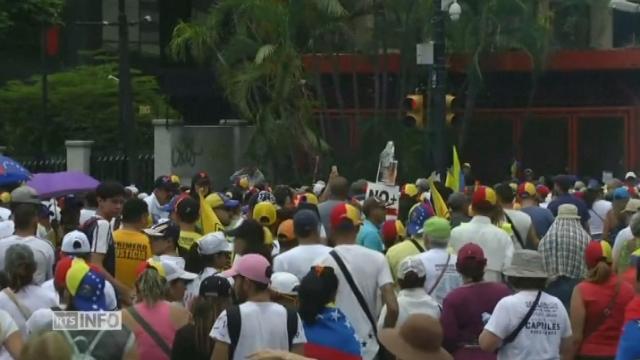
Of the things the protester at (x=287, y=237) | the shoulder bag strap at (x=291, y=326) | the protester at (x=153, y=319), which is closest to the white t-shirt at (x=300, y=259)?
the protester at (x=287, y=237)

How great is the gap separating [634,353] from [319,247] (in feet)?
8.62

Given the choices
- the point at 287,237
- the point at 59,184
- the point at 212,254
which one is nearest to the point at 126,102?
the point at 59,184

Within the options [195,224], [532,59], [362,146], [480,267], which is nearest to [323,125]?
[362,146]

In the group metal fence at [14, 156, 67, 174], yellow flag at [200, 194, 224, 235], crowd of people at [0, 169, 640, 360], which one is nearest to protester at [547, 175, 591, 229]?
→ crowd of people at [0, 169, 640, 360]

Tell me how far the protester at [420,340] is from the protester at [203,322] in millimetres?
975

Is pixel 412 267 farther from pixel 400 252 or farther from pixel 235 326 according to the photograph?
pixel 400 252

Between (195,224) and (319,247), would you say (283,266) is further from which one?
(195,224)

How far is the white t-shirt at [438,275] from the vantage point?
10.4 metres

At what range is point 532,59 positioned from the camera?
35.2 meters

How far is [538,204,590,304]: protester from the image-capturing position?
10.6 metres

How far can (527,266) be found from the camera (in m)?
8.95

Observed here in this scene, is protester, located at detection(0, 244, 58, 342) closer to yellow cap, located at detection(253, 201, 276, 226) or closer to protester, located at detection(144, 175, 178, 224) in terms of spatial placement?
yellow cap, located at detection(253, 201, 276, 226)

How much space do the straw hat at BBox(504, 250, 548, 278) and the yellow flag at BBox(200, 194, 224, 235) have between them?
4341 millimetres

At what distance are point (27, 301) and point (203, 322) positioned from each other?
1.39 metres
